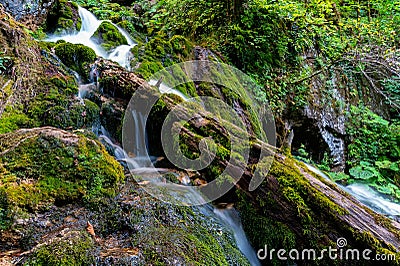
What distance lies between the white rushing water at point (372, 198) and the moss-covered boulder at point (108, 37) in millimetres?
5576

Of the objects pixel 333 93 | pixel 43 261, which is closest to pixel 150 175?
pixel 43 261

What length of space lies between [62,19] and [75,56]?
2940 mm

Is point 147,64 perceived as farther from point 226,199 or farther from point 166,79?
point 226,199

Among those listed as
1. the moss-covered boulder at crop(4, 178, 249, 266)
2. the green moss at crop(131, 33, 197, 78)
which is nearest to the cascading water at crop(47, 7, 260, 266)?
the moss-covered boulder at crop(4, 178, 249, 266)

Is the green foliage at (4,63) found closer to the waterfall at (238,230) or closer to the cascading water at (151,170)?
the cascading water at (151,170)

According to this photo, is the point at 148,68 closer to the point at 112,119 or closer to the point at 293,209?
the point at 112,119

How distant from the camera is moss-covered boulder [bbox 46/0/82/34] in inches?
288

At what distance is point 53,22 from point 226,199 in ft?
23.0

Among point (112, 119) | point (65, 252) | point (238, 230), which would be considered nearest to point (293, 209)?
point (238, 230)

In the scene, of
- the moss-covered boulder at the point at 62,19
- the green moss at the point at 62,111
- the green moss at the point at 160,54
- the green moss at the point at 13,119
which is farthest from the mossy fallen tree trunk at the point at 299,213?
the moss-covered boulder at the point at 62,19

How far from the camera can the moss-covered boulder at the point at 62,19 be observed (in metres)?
7.31

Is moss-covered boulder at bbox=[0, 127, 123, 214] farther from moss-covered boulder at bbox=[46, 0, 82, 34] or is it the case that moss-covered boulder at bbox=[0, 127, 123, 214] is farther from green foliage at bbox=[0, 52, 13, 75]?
moss-covered boulder at bbox=[46, 0, 82, 34]

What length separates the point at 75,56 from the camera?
17.5 feet

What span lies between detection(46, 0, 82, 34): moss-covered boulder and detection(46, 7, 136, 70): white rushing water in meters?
0.16
